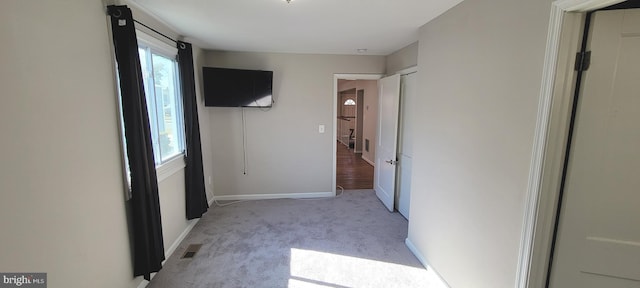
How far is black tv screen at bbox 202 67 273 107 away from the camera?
11.9 feet

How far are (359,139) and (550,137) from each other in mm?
6985

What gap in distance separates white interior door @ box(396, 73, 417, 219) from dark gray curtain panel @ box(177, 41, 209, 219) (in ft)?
8.92

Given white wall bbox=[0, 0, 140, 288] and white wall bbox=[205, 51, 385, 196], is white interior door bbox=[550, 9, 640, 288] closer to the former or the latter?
white wall bbox=[0, 0, 140, 288]

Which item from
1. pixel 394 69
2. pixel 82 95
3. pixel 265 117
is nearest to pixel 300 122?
pixel 265 117

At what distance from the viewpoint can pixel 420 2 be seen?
1.90m

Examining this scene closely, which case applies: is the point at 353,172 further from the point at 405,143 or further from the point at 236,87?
the point at 236,87

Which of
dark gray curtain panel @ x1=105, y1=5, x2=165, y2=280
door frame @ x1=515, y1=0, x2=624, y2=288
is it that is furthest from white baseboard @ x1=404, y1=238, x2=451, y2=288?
dark gray curtain panel @ x1=105, y1=5, x2=165, y2=280

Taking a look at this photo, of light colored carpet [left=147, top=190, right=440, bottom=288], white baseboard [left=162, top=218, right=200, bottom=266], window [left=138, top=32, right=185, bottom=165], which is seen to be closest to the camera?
light colored carpet [left=147, top=190, right=440, bottom=288]

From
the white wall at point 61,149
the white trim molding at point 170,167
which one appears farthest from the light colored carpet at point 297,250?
the white trim molding at point 170,167

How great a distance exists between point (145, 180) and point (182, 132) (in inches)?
46.1

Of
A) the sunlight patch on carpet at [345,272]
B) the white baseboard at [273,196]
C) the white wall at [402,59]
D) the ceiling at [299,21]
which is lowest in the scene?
the sunlight patch on carpet at [345,272]

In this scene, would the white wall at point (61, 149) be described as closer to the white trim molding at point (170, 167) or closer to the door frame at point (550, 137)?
the white trim molding at point (170, 167)

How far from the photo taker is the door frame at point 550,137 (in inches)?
45.6

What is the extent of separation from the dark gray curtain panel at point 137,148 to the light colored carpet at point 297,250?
15.5 inches
